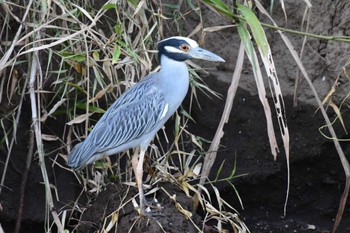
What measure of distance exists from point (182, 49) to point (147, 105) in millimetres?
285

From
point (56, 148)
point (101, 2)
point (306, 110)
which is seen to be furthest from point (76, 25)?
point (306, 110)

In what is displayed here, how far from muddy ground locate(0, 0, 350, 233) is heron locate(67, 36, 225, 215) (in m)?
0.61

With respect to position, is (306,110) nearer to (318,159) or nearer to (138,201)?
(318,159)

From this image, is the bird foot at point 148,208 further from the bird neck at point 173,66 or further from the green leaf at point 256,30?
the green leaf at point 256,30

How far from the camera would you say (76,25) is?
3.85 meters

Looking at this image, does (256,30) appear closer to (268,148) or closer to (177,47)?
(177,47)

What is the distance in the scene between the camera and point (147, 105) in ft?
12.2

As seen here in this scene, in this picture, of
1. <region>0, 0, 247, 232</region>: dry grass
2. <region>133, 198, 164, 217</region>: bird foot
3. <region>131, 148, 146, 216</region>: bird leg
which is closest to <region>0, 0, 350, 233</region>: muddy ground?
<region>0, 0, 247, 232</region>: dry grass

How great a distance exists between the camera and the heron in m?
3.66

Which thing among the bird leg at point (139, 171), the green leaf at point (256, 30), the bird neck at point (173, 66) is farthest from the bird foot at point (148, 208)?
the green leaf at point (256, 30)

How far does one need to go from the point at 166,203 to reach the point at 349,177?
29.7 inches

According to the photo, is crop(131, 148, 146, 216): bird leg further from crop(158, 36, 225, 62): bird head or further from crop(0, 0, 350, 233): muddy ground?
crop(0, 0, 350, 233): muddy ground

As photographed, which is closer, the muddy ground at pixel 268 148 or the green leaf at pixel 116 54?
the green leaf at pixel 116 54

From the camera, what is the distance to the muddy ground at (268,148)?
430 centimetres
